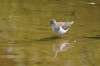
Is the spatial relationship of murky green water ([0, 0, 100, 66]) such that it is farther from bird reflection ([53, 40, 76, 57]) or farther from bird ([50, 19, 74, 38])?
bird ([50, 19, 74, 38])

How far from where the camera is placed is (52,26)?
35.2 feet

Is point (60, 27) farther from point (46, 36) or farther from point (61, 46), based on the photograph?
point (61, 46)

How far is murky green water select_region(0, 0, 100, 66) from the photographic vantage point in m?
8.75

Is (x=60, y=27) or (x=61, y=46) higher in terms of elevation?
(x=60, y=27)

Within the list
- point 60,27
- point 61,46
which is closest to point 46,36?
point 60,27

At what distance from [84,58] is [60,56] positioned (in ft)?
1.62

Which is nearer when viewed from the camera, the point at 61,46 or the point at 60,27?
the point at 61,46

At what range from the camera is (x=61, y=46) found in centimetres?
985

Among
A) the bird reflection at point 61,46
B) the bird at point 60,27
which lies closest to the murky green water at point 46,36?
the bird reflection at point 61,46

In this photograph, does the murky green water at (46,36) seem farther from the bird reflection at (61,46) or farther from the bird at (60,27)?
the bird at (60,27)

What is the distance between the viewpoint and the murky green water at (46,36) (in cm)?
875

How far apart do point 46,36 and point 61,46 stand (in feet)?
2.82

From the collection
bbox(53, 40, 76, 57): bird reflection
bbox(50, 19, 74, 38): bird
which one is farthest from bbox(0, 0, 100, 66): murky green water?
bbox(50, 19, 74, 38): bird

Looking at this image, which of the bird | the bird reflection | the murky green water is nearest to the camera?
the murky green water
